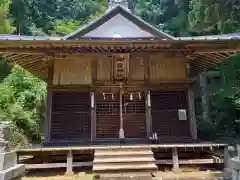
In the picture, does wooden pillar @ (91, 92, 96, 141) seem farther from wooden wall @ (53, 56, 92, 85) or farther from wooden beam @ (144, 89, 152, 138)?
wooden beam @ (144, 89, 152, 138)

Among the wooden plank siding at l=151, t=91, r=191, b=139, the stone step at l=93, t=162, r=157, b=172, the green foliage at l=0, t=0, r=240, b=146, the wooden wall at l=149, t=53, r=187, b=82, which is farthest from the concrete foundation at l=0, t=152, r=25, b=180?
the green foliage at l=0, t=0, r=240, b=146

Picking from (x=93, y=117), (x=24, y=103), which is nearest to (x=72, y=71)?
(x=93, y=117)

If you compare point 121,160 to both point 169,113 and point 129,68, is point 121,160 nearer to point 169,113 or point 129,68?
point 169,113

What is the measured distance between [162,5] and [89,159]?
27.1 m

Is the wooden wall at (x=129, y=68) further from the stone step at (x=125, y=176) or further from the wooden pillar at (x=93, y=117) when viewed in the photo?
the stone step at (x=125, y=176)

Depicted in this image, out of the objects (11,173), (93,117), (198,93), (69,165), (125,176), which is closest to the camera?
(11,173)

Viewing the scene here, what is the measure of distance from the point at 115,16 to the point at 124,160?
6.56 meters

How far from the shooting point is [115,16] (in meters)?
11.7

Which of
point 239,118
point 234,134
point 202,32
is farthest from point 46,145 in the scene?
point 202,32

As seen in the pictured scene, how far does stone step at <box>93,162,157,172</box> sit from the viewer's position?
7445mm

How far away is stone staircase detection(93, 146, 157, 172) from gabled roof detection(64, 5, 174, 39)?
4.93 m

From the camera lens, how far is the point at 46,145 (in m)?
9.58

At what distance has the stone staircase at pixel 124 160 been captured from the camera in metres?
7.51

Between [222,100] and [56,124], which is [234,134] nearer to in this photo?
[222,100]
